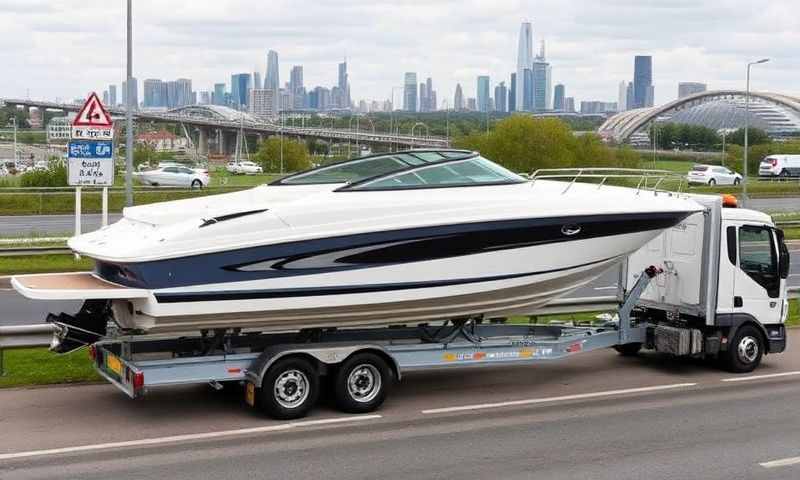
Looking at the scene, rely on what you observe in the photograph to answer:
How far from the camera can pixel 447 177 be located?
12.4m

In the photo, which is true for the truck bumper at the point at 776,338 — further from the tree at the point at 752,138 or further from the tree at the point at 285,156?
the tree at the point at 752,138

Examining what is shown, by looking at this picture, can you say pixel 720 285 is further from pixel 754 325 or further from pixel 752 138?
pixel 752 138

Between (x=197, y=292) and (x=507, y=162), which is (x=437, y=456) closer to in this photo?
(x=197, y=292)

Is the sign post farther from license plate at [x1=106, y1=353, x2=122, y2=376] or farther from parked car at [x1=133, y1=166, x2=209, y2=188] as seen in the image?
parked car at [x1=133, y1=166, x2=209, y2=188]

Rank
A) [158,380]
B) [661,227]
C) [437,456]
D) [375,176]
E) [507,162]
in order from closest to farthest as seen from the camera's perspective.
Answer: [437,456] → [158,380] → [375,176] → [661,227] → [507,162]

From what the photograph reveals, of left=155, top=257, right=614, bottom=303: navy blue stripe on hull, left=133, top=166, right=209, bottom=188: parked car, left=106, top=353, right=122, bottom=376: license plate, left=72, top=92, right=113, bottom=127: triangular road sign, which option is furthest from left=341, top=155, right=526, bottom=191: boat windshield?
left=133, top=166, right=209, bottom=188: parked car

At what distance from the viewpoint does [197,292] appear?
1066 cm

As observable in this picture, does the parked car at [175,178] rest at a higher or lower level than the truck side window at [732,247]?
higher

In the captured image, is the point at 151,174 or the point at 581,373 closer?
the point at 581,373

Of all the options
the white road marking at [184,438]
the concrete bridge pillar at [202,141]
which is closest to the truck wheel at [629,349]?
the white road marking at [184,438]

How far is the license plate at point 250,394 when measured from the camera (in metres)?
10.9

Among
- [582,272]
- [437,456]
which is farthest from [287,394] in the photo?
[582,272]

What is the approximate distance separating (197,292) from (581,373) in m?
5.43

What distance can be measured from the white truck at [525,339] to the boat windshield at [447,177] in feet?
5.33
